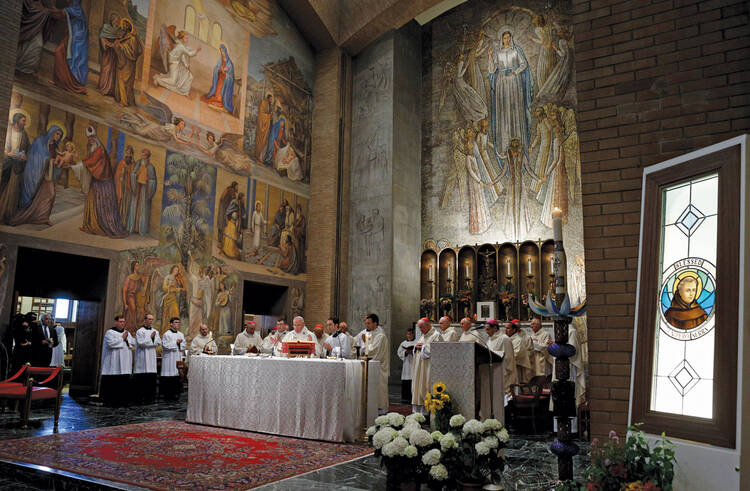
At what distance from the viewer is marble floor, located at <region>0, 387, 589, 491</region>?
15.1ft

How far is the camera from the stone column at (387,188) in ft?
50.6

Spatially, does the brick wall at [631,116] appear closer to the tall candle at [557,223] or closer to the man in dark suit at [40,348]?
the tall candle at [557,223]

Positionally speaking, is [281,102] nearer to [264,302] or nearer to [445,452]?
[264,302]

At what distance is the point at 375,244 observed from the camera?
51.8ft

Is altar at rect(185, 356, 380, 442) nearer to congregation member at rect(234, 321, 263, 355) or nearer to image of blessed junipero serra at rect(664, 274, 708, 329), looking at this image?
congregation member at rect(234, 321, 263, 355)

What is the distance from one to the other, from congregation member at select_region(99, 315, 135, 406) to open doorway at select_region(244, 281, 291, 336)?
4807 mm

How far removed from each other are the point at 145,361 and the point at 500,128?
11.0 metres

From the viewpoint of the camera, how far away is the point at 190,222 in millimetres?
12930

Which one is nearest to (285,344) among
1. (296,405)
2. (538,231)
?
(296,405)

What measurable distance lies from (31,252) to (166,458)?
22.2 feet

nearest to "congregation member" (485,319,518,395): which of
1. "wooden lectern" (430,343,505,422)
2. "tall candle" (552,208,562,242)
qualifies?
"wooden lectern" (430,343,505,422)

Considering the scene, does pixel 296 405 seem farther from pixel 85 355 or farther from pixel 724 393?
pixel 85 355

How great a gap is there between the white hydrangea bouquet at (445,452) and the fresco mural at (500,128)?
36.5 ft

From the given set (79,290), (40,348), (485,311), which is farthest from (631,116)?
(79,290)
